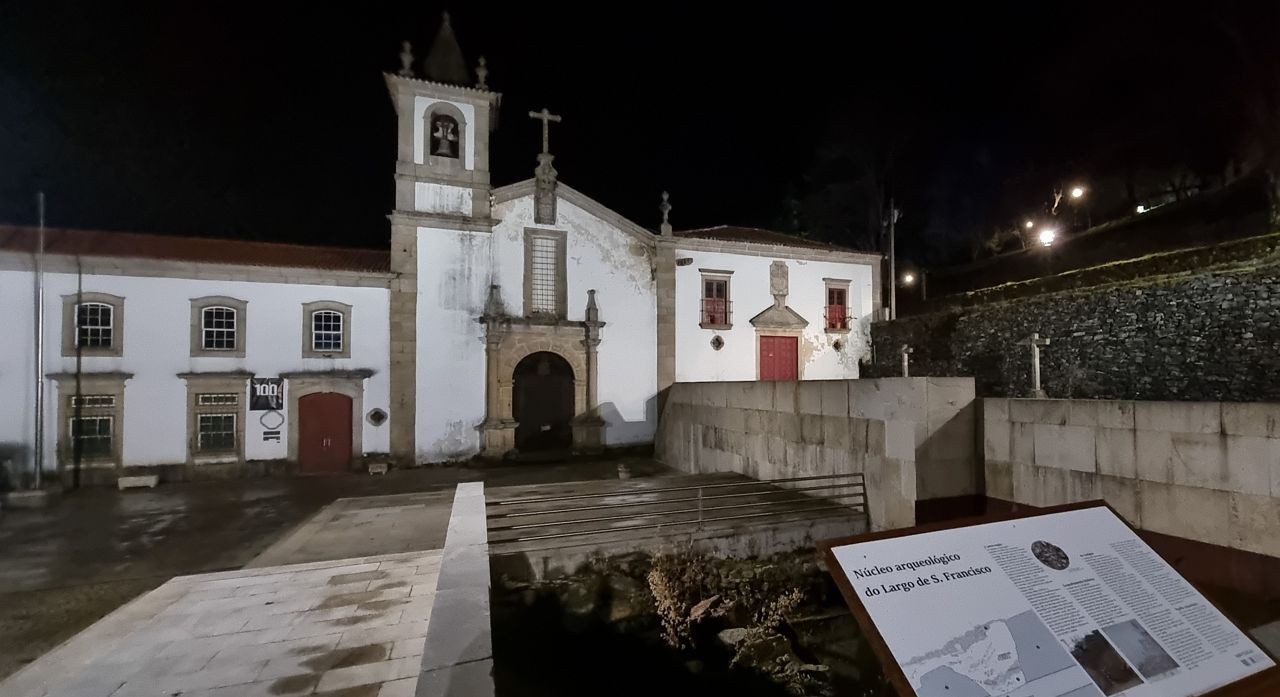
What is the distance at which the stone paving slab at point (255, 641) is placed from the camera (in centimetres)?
367

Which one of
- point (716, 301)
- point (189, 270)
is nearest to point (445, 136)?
point (189, 270)

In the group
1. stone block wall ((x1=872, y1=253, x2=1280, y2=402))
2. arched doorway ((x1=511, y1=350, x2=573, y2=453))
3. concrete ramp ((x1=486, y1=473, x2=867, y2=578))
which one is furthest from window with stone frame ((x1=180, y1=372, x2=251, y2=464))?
stone block wall ((x1=872, y1=253, x2=1280, y2=402))

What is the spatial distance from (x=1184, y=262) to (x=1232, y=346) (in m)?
2.02

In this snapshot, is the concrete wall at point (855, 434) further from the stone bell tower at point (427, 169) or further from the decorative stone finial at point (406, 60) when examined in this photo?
the decorative stone finial at point (406, 60)

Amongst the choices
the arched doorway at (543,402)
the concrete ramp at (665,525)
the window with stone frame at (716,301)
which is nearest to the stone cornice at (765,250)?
the window with stone frame at (716,301)

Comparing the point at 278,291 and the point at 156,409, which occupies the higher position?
the point at 278,291

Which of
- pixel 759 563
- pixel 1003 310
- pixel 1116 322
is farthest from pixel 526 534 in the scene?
pixel 1003 310

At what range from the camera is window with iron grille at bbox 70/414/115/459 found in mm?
11602

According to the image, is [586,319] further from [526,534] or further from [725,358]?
[526,534]

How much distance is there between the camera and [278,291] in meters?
12.9

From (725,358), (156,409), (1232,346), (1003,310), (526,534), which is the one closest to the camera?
(526,534)

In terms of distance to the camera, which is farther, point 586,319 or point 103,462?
point 586,319

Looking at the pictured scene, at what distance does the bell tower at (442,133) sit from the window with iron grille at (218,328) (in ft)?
15.5

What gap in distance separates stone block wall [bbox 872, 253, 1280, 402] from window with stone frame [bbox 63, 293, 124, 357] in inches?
810
